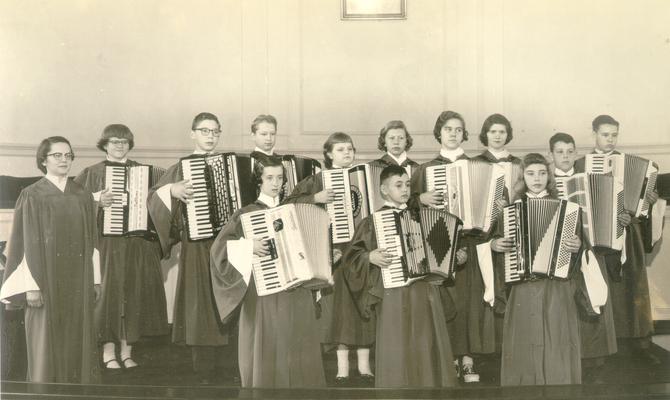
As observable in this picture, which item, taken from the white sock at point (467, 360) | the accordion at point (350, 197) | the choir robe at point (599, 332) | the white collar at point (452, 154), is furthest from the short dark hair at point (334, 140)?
the choir robe at point (599, 332)

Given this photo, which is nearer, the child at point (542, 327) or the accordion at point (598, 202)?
the child at point (542, 327)

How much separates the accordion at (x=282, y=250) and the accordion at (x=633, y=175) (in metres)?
2.08

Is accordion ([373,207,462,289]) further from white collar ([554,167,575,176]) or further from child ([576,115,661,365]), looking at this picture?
child ([576,115,661,365])

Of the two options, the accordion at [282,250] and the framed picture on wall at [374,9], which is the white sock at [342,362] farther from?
the framed picture on wall at [374,9]

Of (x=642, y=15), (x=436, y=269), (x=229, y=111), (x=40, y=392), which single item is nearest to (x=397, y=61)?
(x=229, y=111)

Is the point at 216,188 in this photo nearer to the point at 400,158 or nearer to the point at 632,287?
the point at 400,158

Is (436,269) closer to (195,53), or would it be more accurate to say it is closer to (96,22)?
(195,53)

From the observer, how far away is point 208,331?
15.8 ft

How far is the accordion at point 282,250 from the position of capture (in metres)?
3.90

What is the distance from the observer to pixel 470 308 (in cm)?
470

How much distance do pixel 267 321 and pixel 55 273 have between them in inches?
52.7

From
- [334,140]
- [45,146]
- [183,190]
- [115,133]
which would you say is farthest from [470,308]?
[45,146]

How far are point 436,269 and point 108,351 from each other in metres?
2.22

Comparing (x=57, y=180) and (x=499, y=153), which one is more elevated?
(x=499, y=153)
